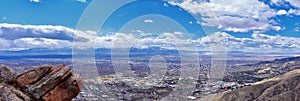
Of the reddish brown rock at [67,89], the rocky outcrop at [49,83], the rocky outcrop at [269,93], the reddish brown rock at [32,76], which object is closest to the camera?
the rocky outcrop at [49,83]

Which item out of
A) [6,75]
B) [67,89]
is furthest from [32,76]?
[67,89]

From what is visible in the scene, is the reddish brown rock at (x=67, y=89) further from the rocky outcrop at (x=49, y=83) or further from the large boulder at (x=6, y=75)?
the large boulder at (x=6, y=75)

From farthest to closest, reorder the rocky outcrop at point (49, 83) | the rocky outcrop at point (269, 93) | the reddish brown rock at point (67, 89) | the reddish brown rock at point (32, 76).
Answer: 1. the rocky outcrop at point (269, 93)
2. the reddish brown rock at point (67, 89)
3. the reddish brown rock at point (32, 76)
4. the rocky outcrop at point (49, 83)

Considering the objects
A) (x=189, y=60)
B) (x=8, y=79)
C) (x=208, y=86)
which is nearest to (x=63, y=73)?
(x=8, y=79)

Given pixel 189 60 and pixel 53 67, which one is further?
pixel 189 60

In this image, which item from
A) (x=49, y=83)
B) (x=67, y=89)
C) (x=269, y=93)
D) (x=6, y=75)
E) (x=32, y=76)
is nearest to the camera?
(x=6, y=75)

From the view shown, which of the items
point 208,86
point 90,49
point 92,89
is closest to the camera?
point 90,49

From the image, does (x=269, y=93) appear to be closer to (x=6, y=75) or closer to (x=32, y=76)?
(x=32, y=76)

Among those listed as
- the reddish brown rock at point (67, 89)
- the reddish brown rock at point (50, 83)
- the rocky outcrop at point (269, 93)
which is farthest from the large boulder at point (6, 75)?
the rocky outcrop at point (269, 93)

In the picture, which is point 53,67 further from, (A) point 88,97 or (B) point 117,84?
(B) point 117,84
